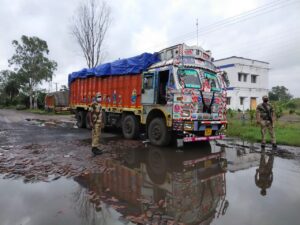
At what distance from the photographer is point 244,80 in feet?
123

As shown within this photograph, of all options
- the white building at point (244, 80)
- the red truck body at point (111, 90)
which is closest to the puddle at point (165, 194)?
the red truck body at point (111, 90)

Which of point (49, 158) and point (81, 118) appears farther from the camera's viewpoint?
point (81, 118)

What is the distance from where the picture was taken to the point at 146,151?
29.7 ft

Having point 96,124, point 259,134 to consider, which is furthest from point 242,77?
point 96,124

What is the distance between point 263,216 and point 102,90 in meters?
10.9

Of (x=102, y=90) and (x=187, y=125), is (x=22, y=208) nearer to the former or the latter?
(x=187, y=125)

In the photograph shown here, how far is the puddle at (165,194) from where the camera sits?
404cm

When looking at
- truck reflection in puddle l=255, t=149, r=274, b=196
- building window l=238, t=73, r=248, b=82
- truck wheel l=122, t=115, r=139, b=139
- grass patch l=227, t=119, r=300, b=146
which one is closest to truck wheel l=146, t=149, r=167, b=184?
truck reflection in puddle l=255, t=149, r=274, b=196

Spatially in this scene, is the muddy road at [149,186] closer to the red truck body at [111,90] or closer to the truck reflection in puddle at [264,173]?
the truck reflection in puddle at [264,173]

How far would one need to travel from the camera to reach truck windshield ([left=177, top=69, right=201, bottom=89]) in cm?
908

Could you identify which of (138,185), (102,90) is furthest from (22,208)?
(102,90)

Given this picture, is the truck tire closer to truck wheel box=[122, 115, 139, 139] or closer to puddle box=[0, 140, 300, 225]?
truck wheel box=[122, 115, 139, 139]

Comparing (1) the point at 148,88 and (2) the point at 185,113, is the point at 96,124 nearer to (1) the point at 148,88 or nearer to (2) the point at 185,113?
(1) the point at 148,88

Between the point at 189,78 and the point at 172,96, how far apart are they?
0.93 metres
